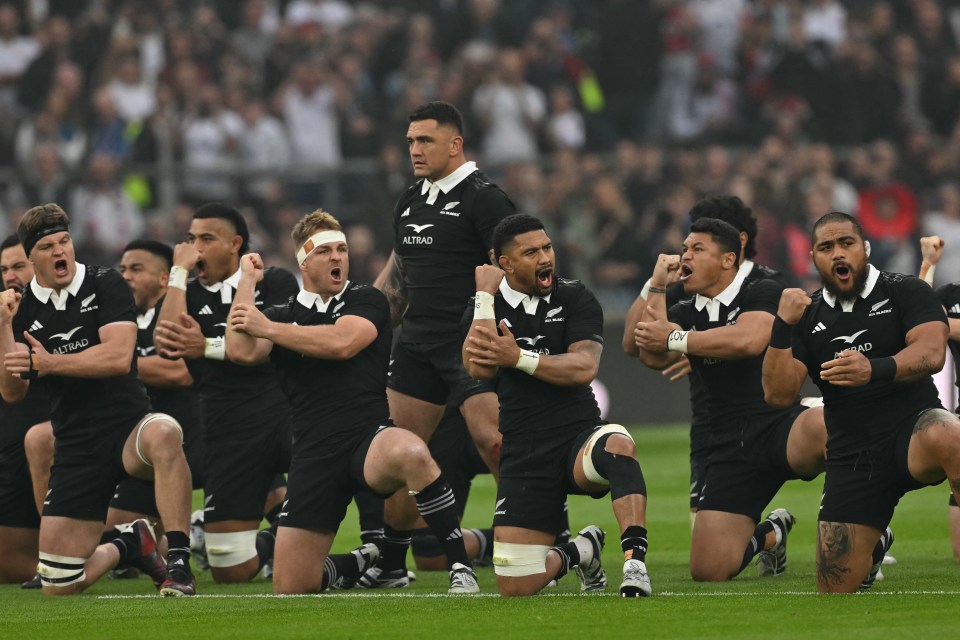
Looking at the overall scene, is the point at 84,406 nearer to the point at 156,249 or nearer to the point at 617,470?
the point at 156,249

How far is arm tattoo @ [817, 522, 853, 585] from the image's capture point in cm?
927

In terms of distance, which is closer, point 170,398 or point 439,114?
point 439,114

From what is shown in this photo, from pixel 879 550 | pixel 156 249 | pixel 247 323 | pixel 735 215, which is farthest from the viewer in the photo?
pixel 156 249

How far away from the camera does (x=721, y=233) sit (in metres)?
10.7

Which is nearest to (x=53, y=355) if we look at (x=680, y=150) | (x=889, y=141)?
(x=680, y=150)

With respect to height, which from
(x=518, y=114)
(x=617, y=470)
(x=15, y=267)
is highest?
(x=518, y=114)

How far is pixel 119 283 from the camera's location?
11.0 metres

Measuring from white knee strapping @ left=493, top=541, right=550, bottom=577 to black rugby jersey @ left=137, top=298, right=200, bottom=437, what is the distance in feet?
11.2

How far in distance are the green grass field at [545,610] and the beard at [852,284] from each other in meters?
1.63

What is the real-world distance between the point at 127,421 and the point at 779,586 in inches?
167

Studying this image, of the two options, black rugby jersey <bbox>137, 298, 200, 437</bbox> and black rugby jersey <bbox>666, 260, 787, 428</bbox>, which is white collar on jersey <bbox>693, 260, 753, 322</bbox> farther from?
black rugby jersey <bbox>137, 298, 200, 437</bbox>

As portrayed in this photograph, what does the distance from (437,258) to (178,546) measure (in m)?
2.57

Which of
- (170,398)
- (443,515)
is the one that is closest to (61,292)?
(170,398)

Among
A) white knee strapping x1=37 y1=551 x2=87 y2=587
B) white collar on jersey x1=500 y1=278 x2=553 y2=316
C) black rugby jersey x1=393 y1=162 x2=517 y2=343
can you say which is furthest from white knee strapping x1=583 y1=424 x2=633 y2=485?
white knee strapping x1=37 y1=551 x2=87 y2=587
